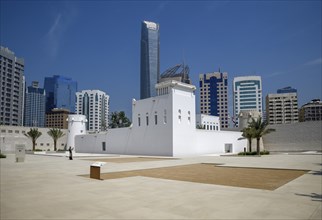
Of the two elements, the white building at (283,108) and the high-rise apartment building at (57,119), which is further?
the high-rise apartment building at (57,119)

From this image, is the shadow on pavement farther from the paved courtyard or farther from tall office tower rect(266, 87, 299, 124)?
tall office tower rect(266, 87, 299, 124)

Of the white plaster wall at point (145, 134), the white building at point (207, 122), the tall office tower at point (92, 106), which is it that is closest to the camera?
the white plaster wall at point (145, 134)

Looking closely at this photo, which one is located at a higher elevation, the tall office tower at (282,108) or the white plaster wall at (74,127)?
the tall office tower at (282,108)

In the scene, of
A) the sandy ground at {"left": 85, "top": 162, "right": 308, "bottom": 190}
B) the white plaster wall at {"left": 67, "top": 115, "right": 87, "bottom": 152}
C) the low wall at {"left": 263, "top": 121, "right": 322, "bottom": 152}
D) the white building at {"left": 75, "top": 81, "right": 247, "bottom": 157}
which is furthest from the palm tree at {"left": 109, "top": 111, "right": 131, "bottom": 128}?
the sandy ground at {"left": 85, "top": 162, "right": 308, "bottom": 190}

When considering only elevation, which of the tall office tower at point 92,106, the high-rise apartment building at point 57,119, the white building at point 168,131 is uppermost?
the tall office tower at point 92,106

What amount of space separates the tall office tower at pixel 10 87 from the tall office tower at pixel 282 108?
124610 mm

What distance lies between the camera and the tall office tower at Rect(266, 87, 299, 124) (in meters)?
142

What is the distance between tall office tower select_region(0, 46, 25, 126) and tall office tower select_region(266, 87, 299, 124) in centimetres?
12461

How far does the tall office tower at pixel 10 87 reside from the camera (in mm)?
112625

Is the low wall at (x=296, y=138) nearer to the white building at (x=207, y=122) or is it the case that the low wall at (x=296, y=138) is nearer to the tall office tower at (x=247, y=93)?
the white building at (x=207, y=122)

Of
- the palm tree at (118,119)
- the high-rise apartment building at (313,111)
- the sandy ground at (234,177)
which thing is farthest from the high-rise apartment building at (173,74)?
the high-rise apartment building at (313,111)

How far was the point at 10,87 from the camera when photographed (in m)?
118

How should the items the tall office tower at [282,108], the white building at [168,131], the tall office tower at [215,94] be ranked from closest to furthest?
the white building at [168,131], the tall office tower at [282,108], the tall office tower at [215,94]

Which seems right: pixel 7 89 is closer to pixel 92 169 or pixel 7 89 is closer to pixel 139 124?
pixel 139 124
